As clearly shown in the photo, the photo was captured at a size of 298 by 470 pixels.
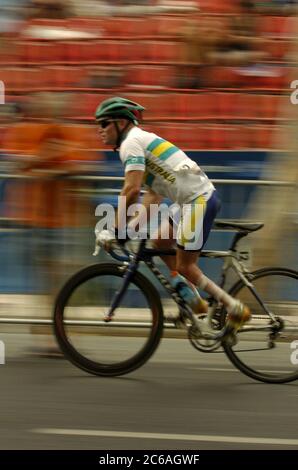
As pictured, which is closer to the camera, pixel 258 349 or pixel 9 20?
pixel 258 349

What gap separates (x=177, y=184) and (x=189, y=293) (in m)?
0.74

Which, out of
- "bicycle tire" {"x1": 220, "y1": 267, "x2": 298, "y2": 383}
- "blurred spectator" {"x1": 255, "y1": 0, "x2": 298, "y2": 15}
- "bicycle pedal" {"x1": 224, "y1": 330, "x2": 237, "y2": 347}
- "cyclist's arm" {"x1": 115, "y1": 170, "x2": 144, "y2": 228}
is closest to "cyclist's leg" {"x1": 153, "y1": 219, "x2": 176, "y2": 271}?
"cyclist's arm" {"x1": 115, "y1": 170, "x2": 144, "y2": 228}

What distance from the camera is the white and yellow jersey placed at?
6.35 metres

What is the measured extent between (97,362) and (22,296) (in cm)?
156

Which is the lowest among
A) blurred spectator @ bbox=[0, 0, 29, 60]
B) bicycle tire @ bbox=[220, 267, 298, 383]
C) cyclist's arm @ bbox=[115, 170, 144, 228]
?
bicycle tire @ bbox=[220, 267, 298, 383]

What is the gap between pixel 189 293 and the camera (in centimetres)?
653

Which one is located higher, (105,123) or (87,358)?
(105,123)

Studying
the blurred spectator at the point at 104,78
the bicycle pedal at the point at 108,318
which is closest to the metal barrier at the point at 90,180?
the bicycle pedal at the point at 108,318

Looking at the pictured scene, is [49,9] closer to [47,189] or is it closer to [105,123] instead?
[47,189]

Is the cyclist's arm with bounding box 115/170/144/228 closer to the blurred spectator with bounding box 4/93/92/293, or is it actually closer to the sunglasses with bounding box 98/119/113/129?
the sunglasses with bounding box 98/119/113/129

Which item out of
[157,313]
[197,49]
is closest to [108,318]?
[157,313]

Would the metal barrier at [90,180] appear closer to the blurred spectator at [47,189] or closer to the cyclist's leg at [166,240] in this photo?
the blurred spectator at [47,189]

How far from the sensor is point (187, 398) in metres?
6.16
